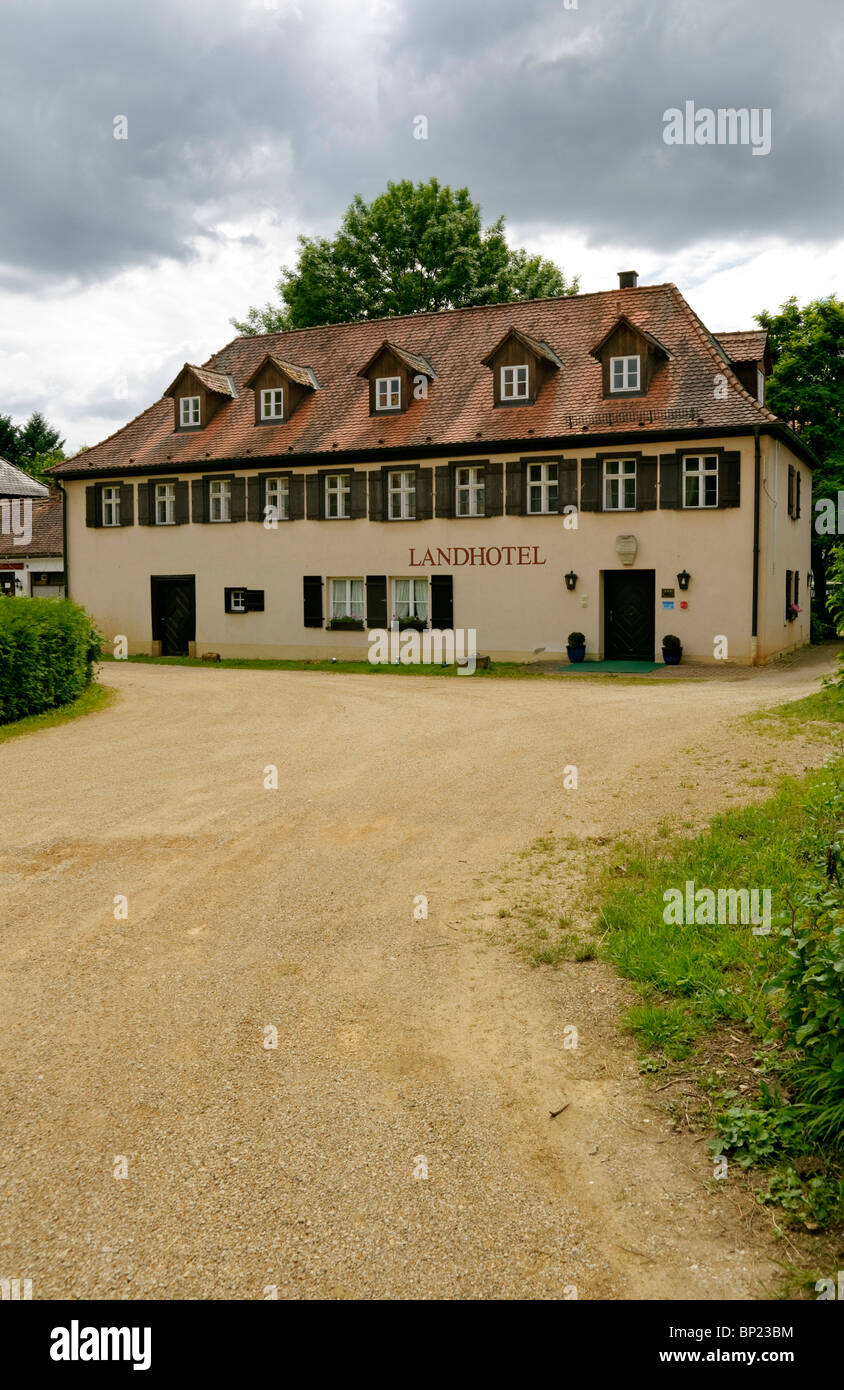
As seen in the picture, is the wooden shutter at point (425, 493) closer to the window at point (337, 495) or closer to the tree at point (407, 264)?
the window at point (337, 495)

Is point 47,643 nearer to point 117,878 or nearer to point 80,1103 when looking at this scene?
point 117,878

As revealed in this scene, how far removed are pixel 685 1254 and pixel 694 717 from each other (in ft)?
41.4

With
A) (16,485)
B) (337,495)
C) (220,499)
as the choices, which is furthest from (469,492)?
(16,485)

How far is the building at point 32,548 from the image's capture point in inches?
1973

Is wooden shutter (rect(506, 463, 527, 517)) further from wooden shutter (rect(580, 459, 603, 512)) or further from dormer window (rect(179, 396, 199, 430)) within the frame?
dormer window (rect(179, 396, 199, 430))

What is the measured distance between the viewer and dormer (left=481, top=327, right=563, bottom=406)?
29469 millimetres

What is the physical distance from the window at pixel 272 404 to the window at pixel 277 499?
7.80 ft

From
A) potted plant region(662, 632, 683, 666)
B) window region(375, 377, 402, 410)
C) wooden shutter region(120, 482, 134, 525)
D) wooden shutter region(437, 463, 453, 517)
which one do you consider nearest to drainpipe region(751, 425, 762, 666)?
potted plant region(662, 632, 683, 666)

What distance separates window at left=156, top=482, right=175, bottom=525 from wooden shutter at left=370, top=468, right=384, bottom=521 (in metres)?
6.89

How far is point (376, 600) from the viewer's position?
3083 centimetres

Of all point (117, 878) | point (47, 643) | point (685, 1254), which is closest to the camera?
point (685, 1254)

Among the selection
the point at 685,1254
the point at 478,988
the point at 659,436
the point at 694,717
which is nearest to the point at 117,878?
the point at 478,988

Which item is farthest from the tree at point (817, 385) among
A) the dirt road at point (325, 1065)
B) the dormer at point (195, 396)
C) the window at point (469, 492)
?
the dirt road at point (325, 1065)
